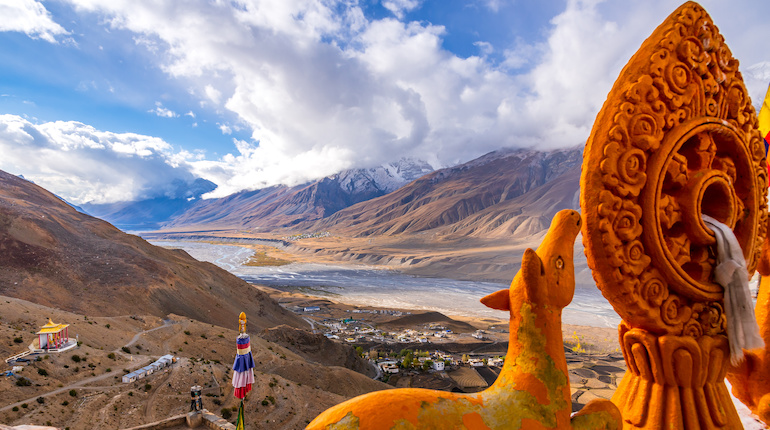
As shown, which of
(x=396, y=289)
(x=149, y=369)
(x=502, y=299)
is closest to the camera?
(x=502, y=299)

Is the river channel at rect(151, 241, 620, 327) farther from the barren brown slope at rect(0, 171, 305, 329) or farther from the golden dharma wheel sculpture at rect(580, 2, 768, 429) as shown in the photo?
the golden dharma wheel sculpture at rect(580, 2, 768, 429)

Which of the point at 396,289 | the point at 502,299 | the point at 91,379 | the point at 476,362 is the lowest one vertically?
the point at 476,362

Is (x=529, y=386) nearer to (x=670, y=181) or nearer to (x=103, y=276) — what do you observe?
(x=670, y=181)

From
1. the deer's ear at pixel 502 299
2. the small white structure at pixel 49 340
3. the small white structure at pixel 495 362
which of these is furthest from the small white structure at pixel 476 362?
the deer's ear at pixel 502 299

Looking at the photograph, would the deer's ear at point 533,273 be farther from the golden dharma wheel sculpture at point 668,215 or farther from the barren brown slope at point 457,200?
the barren brown slope at point 457,200

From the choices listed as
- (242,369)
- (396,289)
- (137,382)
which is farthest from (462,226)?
(242,369)

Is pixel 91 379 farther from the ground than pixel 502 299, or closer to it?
closer to it

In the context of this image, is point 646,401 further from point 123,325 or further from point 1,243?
point 1,243
